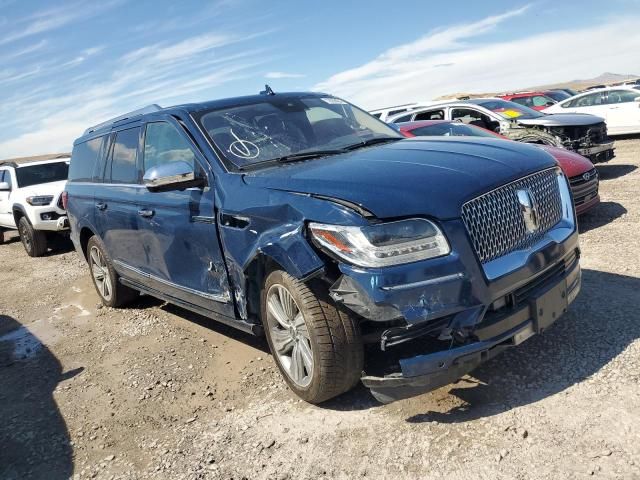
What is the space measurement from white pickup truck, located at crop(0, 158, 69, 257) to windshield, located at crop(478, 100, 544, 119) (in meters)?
8.41

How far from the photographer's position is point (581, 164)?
23.4 feet

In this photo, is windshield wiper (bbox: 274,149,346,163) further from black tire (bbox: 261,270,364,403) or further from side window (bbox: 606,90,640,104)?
side window (bbox: 606,90,640,104)

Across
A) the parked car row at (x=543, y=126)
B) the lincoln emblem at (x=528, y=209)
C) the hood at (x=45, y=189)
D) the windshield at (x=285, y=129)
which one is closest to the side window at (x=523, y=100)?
the parked car row at (x=543, y=126)

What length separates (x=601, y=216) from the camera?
7.50 m

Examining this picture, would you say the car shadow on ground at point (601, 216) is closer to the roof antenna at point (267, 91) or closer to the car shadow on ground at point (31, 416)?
the roof antenna at point (267, 91)

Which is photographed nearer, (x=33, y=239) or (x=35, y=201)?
(x=35, y=201)

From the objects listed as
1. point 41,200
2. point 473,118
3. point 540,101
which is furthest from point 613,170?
point 41,200

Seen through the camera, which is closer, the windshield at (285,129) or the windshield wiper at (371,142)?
the windshield at (285,129)

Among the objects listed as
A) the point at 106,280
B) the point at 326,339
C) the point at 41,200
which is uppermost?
the point at 41,200

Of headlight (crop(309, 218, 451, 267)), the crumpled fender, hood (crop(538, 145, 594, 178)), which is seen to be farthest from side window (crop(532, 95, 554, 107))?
headlight (crop(309, 218, 451, 267))

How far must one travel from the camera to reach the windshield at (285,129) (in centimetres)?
409

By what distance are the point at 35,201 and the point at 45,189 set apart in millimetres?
336

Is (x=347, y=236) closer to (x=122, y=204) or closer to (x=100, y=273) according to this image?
(x=122, y=204)

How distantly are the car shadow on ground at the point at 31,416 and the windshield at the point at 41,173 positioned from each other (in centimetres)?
674
